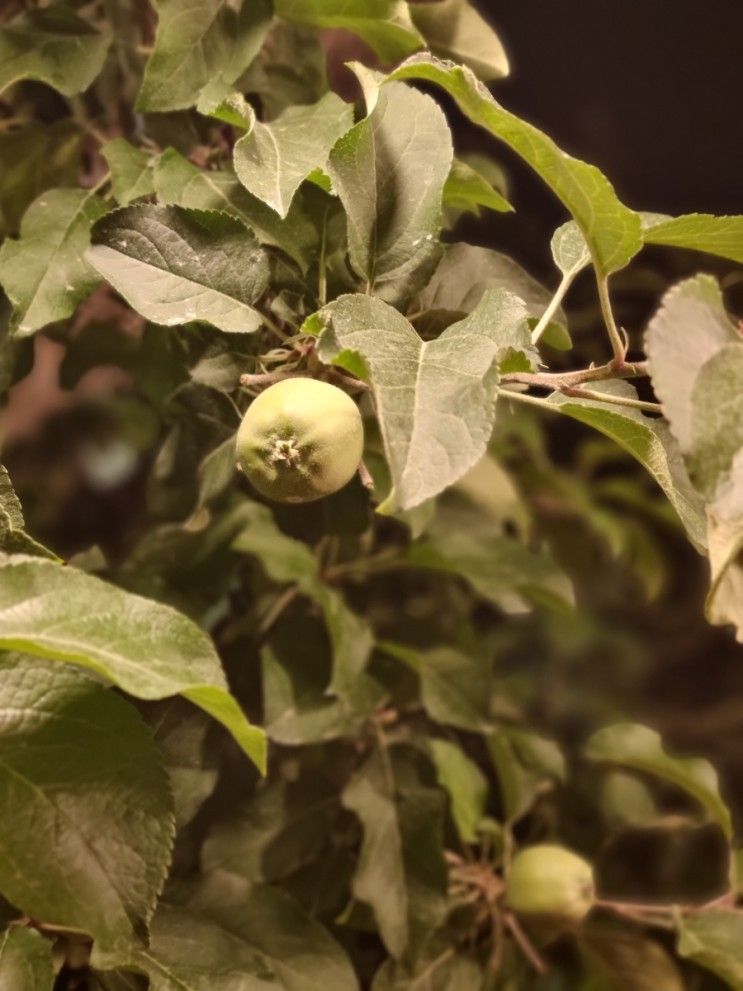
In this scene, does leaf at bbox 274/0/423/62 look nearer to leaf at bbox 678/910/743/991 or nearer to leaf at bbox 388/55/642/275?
leaf at bbox 388/55/642/275

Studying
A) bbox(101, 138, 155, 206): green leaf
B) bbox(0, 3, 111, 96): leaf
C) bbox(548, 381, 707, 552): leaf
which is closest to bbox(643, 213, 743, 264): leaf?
bbox(548, 381, 707, 552): leaf

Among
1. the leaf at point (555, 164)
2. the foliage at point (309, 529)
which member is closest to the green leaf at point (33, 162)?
the foliage at point (309, 529)

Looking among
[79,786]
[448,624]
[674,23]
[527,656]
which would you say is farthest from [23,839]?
[527,656]

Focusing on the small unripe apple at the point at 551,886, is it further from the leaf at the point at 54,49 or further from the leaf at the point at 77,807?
the leaf at the point at 54,49

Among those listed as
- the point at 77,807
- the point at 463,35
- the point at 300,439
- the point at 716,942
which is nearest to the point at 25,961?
the point at 77,807

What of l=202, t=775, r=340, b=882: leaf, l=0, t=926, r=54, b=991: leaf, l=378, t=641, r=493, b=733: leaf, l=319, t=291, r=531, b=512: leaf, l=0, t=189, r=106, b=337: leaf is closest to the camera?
l=319, t=291, r=531, b=512: leaf

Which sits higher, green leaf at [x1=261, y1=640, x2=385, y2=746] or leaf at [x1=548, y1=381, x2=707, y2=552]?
leaf at [x1=548, y1=381, x2=707, y2=552]

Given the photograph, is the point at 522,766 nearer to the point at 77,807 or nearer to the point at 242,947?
the point at 242,947

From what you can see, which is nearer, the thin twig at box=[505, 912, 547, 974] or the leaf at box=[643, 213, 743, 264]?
the leaf at box=[643, 213, 743, 264]

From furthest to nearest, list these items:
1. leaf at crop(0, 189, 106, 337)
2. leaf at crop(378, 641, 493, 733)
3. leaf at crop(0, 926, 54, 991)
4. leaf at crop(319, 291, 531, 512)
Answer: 1. leaf at crop(378, 641, 493, 733)
2. leaf at crop(0, 189, 106, 337)
3. leaf at crop(0, 926, 54, 991)
4. leaf at crop(319, 291, 531, 512)
